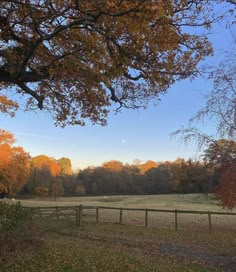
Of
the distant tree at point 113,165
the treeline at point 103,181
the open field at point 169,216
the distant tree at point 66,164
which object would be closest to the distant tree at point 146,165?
the distant tree at point 113,165

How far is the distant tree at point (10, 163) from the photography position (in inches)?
2395

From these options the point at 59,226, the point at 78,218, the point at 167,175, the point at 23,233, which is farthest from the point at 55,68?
the point at 167,175

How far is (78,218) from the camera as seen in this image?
2386 centimetres

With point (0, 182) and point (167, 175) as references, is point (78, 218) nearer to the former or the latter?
Result: point (0, 182)

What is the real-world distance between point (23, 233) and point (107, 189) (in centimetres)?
12403

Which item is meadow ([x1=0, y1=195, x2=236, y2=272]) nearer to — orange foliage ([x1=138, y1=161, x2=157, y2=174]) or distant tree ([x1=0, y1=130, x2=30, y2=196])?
distant tree ([x1=0, y1=130, x2=30, y2=196])

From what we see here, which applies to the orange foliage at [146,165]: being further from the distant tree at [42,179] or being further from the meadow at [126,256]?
the meadow at [126,256]

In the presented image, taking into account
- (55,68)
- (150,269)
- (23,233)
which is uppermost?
(55,68)

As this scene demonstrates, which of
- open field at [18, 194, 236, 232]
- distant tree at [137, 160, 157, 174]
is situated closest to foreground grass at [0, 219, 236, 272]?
open field at [18, 194, 236, 232]

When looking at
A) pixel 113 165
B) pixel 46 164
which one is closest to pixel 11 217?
pixel 46 164

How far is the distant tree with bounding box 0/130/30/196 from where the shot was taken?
200ft

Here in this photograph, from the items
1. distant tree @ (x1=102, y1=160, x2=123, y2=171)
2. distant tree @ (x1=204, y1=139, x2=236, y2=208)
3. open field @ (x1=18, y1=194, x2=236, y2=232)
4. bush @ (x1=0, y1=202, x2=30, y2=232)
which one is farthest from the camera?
distant tree @ (x1=102, y1=160, x2=123, y2=171)

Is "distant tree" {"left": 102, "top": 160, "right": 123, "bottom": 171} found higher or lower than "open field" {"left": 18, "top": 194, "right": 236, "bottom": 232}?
higher

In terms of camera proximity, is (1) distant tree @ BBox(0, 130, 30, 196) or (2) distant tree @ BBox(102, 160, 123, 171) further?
(2) distant tree @ BBox(102, 160, 123, 171)
